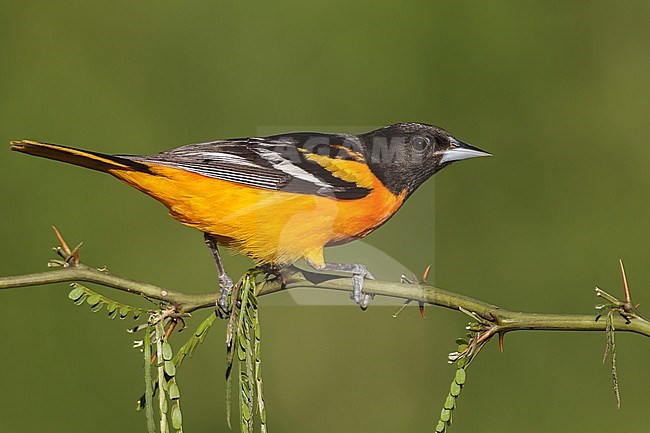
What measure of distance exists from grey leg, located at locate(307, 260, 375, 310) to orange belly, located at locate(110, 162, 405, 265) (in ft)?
0.13

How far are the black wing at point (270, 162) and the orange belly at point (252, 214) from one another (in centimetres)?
3

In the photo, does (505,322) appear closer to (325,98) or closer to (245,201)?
(245,201)

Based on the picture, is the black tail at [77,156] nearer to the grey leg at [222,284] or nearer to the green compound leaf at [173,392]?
the grey leg at [222,284]

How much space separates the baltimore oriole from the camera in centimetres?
238

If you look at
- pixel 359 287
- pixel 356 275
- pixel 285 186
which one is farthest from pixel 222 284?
pixel 359 287

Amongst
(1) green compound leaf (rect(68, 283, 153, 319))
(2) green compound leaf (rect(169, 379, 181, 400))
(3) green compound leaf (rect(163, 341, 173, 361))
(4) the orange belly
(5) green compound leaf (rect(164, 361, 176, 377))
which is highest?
(4) the orange belly

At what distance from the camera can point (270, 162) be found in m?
2.59

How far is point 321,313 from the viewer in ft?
13.6

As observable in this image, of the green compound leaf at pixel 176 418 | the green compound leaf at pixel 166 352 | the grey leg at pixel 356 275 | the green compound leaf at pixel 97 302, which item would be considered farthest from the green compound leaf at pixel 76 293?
the grey leg at pixel 356 275

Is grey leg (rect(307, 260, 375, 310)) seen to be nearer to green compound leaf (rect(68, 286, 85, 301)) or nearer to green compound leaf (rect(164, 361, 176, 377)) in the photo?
green compound leaf (rect(164, 361, 176, 377))

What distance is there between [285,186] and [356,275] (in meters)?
0.50

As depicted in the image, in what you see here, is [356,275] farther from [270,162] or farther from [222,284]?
[270,162]

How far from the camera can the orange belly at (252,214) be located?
7.77ft

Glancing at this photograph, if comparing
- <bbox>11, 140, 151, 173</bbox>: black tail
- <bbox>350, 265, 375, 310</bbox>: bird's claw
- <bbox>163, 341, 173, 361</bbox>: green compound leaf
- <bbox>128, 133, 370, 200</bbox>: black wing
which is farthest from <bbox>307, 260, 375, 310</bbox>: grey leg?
<bbox>11, 140, 151, 173</bbox>: black tail
